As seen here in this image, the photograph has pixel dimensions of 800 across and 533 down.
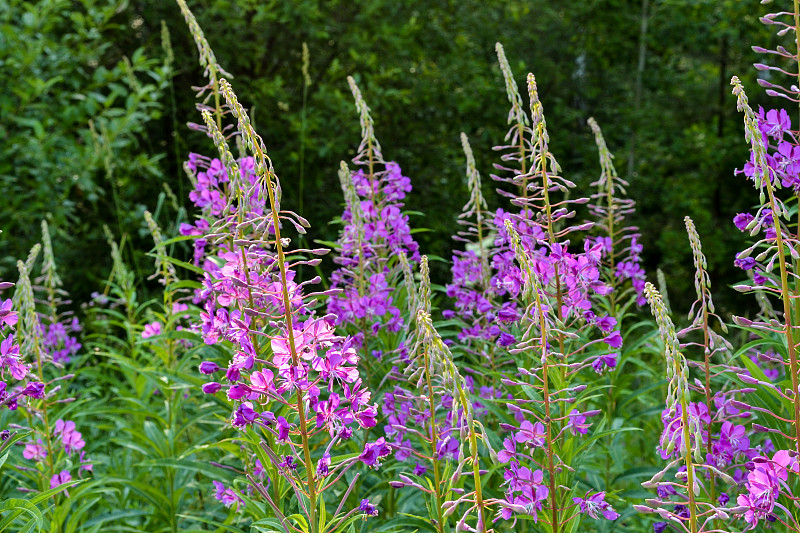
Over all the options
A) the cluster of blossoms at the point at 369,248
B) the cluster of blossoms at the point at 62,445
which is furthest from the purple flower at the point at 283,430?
the cluster of blossoms at the point at 62,445

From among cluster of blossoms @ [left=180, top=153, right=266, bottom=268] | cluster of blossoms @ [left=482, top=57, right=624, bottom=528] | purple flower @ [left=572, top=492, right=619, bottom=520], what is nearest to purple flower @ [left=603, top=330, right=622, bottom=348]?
cluster of blossoms @ [left=482, top=57, right=624, bottom=528]

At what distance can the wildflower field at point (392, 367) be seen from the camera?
2.10 meters

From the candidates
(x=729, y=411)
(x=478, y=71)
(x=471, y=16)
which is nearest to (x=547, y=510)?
(x=729, y=411)

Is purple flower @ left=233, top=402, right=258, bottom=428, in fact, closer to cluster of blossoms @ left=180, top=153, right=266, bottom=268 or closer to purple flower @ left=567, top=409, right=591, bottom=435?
purple flower @ left=567, top=409, right=591, bottom=435

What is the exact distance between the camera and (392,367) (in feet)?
10.8

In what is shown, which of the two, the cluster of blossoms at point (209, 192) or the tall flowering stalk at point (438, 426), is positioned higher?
the cluster of blossoms at point (209, 192)

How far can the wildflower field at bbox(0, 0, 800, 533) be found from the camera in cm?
210

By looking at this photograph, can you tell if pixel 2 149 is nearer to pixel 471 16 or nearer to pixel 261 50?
pixel 261 50

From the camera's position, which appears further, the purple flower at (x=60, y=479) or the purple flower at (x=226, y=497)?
the purple flower at (x=60, y=479)

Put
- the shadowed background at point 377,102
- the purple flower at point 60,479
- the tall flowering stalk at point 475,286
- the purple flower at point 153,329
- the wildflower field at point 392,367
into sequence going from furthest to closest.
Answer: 1. the shadowed background at point 377,102
2. the purple flower at point 153,329
3. the tall flowering stalk at point 475,286
4. the purple flower at point 60,479
5. the wildflower field at point 392,367

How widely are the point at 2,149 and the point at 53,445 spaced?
4.12 meters

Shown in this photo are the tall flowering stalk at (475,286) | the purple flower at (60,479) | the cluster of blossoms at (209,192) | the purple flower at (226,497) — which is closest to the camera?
the purple flower at (226,497)

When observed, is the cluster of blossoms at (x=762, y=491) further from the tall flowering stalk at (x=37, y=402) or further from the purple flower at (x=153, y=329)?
the purple flower at (x=153, y=329)

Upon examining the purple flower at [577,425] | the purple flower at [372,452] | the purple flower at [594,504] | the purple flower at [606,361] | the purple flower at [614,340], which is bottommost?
the purple flower at [594,504]
